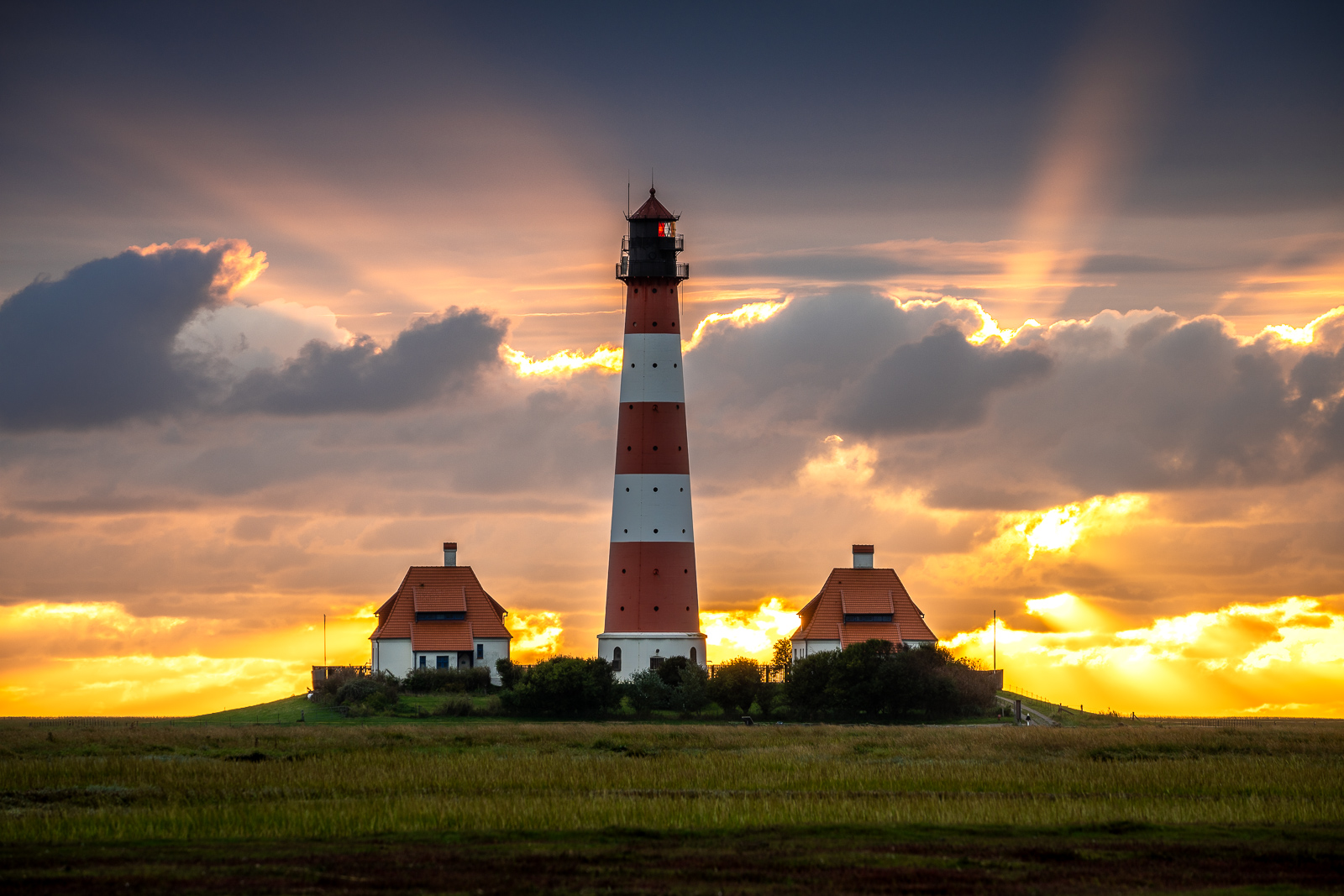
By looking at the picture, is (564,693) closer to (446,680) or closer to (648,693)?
(648,693)

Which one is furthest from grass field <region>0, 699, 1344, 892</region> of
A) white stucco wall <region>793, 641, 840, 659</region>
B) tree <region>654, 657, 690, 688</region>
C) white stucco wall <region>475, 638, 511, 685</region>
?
white stucco wall <region>475, 638, 511, 685</region>

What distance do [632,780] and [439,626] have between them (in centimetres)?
4233

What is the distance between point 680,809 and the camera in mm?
30344

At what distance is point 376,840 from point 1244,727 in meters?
46.5

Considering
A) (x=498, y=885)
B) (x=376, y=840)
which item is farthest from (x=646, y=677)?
(x=498, y=885)

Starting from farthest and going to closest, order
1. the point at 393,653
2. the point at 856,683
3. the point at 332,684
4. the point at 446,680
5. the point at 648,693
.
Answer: the point at 393,653
the point at 446,680
the point at 332,684
the point at 648,693
the point at 856,683

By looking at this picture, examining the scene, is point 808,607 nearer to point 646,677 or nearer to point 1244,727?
point 646,677

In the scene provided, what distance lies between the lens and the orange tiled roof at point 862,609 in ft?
245

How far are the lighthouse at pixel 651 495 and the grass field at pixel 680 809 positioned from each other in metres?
16.9

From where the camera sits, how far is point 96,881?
854 inches

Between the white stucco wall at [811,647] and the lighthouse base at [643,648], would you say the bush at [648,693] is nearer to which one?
the lighthouse base at [643,648]

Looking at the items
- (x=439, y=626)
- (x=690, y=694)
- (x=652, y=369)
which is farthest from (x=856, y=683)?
(x=439, y=626)

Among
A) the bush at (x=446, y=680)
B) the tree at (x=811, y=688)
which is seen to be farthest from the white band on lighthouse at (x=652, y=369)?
the bush at (x=446, y=680)

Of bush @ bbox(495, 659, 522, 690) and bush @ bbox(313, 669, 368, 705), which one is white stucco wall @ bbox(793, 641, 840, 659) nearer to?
bush @ bbox(495, 659, 522, 690)
